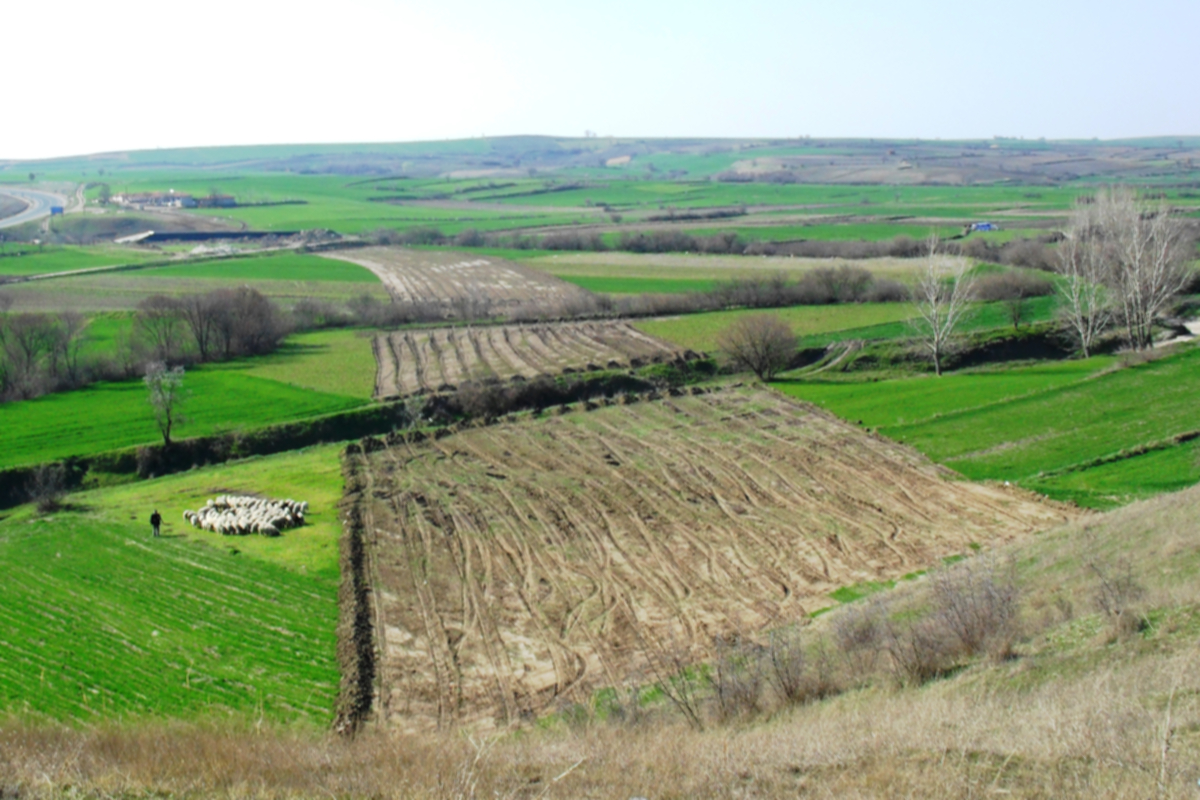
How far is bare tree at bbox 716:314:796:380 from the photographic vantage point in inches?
2048

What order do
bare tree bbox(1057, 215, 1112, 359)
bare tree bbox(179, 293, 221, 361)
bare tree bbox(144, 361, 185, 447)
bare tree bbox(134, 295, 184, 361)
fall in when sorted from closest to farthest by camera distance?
bare tree bbox(144, 361, 185, 447), bare tree bbox(1057, 215, 1112, 359), bare tree bbox(134, 295, 184, 361), bare tree bbox(179, 293, 221, 361)

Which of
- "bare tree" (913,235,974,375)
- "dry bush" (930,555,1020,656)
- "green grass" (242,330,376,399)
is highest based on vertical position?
"bare tree" (913,235,974,375)

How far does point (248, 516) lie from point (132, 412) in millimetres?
20587

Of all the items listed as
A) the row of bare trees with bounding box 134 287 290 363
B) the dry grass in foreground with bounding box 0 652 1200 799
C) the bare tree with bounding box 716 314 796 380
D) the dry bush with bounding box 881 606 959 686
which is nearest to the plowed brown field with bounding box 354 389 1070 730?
the dry bush with bounding box 881 606 959 686

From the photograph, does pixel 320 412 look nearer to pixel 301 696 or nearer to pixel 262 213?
pixel 301 696

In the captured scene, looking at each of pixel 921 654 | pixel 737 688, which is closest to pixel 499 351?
pixel 737 688

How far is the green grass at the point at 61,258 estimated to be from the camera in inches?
3947

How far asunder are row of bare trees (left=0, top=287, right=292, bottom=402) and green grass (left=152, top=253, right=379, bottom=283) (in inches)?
996

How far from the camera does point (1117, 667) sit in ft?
43.7

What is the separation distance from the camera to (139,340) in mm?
60656

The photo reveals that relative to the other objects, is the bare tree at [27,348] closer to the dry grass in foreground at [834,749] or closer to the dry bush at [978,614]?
the dry grass in foreground at [834,749]

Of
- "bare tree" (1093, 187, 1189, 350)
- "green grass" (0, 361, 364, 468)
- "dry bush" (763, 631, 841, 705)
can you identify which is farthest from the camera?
"bare tree" (1093, 187, 1189, 350)

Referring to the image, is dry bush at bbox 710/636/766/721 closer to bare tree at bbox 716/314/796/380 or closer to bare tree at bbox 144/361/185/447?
bare tree at bbox 144/361/185/447

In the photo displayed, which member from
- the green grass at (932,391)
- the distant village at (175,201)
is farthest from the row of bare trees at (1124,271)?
the distant village at (175,201)
